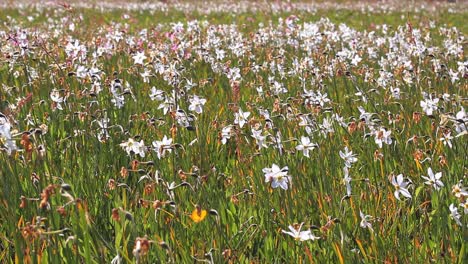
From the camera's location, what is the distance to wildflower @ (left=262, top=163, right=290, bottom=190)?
2.31 metres

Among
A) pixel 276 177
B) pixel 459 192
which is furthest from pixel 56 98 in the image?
pixel 459 192

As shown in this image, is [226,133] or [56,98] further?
[56,98]

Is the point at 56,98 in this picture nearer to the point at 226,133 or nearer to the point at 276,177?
the point at 226,133

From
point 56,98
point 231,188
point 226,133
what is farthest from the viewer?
point 56,98

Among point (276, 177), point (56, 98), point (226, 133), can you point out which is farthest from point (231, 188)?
point (56, 98)

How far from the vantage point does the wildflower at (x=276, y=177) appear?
231 cm

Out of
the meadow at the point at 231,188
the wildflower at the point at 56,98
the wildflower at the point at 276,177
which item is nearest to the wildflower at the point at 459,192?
the meadow at the point at 231,188

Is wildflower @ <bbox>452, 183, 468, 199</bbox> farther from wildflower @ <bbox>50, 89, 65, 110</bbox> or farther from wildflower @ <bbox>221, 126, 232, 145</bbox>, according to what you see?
wildflower @ <bbox>50, 89, 65, 110</bbox>

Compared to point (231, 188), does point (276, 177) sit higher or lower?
higher

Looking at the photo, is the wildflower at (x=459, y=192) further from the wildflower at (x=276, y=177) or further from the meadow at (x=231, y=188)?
the wildflower at (x=276, y=177)

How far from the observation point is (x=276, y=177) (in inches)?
93.5

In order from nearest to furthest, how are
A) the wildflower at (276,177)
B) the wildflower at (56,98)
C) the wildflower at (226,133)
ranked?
1. the wildflower at (276,177)
2. the wildflower at (226,133)
3. the wildflower at (56,98)

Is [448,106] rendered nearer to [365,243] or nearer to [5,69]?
[365,243]

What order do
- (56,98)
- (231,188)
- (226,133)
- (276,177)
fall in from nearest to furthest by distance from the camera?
1. (276,177)
2. (226,133)
3. (231,188)
4. (56,98)
